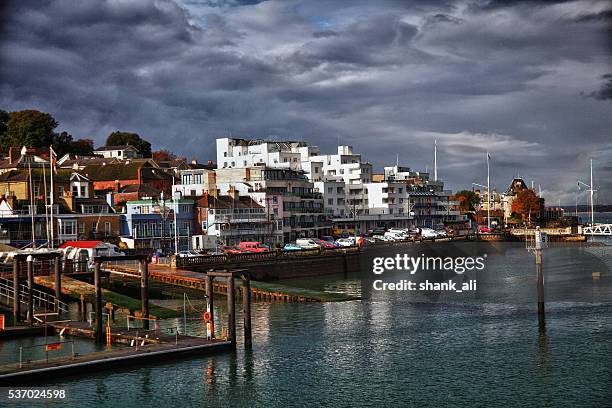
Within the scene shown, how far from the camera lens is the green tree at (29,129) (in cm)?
17912

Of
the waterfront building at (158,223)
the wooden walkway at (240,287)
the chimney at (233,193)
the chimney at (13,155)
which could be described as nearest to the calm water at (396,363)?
the wooden walkway at (240,287)

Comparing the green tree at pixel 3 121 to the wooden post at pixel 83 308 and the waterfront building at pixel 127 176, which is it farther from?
the wooden post at pixel 83 308

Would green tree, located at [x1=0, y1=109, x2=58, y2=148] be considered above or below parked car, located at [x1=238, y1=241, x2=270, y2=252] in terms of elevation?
above

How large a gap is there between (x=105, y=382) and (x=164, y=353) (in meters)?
4.59

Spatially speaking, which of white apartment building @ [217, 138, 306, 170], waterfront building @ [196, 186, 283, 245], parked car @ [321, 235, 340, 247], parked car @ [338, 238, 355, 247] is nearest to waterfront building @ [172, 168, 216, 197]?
waterfront building @ [196, 186, 283, 245]

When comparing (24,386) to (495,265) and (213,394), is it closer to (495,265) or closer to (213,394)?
(213,394)

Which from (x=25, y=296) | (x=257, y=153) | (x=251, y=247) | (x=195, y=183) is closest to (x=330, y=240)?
(x=195, y=183)

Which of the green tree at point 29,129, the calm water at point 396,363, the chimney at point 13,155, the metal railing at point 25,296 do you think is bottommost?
the calm water at point 396,363

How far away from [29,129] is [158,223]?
78.6 m

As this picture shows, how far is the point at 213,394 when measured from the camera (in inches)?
1623

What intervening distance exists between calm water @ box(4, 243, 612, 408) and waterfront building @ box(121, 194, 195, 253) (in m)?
45.4

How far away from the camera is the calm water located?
40.4 m

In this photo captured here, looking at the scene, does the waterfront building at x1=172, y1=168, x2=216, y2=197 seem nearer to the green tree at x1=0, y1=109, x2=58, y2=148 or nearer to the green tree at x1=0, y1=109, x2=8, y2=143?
the green tree at x1=0, y1=109, x2=58, y2=148

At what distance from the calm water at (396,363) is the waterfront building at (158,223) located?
45.4 metres
